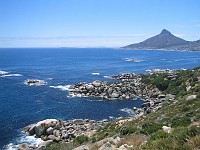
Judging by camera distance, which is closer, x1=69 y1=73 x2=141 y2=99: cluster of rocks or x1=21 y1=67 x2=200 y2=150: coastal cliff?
Result: x1=21 y1=67 x2=200 y2=150: coastal cliff

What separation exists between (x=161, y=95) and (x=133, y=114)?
57.1 ft

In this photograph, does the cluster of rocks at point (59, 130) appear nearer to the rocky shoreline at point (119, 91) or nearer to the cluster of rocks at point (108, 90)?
the rocky shoreline at point (119, 91)

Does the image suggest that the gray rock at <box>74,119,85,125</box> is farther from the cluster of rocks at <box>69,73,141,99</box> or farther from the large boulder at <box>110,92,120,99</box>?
the large boulder at <box>110,92,120,99</box>

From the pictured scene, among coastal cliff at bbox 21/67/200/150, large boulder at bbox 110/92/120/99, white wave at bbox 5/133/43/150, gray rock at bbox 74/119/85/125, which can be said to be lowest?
white wave at bbox 5/133/43/150

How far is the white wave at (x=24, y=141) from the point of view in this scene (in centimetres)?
4712

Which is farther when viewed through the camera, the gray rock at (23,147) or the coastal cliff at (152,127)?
the gray rock at (23,147)

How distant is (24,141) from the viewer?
165ft

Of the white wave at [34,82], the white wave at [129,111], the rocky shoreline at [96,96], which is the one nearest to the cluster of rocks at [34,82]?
the white wave at [34,82]

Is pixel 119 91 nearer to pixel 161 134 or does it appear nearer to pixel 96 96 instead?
pixel 96 96

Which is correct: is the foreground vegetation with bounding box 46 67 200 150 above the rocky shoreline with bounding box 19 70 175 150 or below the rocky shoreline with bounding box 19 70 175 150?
above

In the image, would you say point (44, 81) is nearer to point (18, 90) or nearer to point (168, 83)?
point (18, 90)

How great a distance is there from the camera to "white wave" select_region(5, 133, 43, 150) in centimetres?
4712

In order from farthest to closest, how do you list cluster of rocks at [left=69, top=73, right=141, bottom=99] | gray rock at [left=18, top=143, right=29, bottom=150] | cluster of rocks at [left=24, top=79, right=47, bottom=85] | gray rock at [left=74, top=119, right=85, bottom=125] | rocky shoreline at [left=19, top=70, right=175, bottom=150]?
1. cluster of rocks at [left=24, top=79, right=47, bottom=85]
2. cluster of rocks at [left=69, top=73, right=141, bottom=99]
3. gray rock at [left=74, top=119, right=85, bottom=125]
4. rocky shoreline at [left=19, top=70, right=175, bottom=150]
5. gray rock at [left=18, top=143, right=29, bottom=150]

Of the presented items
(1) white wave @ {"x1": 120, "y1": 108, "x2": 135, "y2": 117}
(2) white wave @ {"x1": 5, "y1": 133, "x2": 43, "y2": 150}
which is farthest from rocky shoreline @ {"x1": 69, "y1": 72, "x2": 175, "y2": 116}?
(2) white wave @ {"x1": 5, "y1": 133, "x2": 43, "y2": 150}
